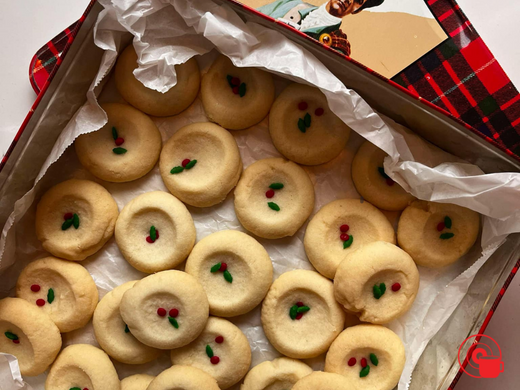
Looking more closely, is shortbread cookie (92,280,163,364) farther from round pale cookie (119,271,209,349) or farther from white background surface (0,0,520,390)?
white background surface (0,0,520,390)

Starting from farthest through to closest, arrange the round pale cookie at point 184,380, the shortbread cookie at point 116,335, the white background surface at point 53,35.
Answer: the white background surface at point 53,35 < the shortbread cookie at point 116,335 < the round pale cookie at point 184,380

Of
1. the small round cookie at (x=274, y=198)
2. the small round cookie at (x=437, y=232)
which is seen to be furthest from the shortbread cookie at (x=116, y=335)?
the small round cookie at (x=437, y=232)

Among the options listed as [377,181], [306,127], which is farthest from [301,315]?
[306,127]

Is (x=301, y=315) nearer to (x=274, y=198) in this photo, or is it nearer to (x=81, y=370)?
(x=274, y=198)

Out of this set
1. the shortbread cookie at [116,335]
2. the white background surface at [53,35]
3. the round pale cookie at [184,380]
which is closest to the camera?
the round pale cookie at [184,380]

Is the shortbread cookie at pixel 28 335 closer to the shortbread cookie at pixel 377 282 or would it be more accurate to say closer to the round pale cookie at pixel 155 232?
the round pale cookie at pixel 155 232

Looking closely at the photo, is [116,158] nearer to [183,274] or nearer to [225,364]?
[183,274]

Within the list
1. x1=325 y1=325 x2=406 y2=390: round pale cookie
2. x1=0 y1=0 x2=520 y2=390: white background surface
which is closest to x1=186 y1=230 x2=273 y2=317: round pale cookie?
x1=325 y1=325 x2=406 y2=390: round pale cookie
